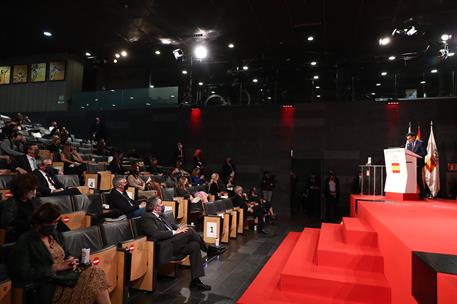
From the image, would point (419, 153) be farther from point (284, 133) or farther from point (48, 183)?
point (48, 183)

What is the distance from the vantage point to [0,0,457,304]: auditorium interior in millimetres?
2814

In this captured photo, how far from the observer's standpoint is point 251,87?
391 inches

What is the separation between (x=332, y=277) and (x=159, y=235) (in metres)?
1.84

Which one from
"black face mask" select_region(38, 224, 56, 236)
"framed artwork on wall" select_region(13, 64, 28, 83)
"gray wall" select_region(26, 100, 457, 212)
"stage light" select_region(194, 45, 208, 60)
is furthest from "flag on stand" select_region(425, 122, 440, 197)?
"framed artwork on wall" select_region(13, 64, 28, 83)

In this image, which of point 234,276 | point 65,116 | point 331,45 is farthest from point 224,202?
point 65,116

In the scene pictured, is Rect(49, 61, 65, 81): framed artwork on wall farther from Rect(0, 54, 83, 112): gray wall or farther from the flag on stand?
the flag on stand

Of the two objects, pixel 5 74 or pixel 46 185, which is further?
pixel 5 74

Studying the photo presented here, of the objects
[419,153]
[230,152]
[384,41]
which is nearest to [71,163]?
[230,152]

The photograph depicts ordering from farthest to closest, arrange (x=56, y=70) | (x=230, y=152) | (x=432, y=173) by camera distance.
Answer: (x=56, y=70), (x=230, y=152), (x=432, y=173)

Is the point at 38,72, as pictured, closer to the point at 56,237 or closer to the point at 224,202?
the point at 224,202

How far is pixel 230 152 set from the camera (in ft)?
32.6

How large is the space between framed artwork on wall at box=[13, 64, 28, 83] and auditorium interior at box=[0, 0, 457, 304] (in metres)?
0.06

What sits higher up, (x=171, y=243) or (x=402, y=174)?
(x=402, y=174)

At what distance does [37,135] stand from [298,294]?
8.95 m
